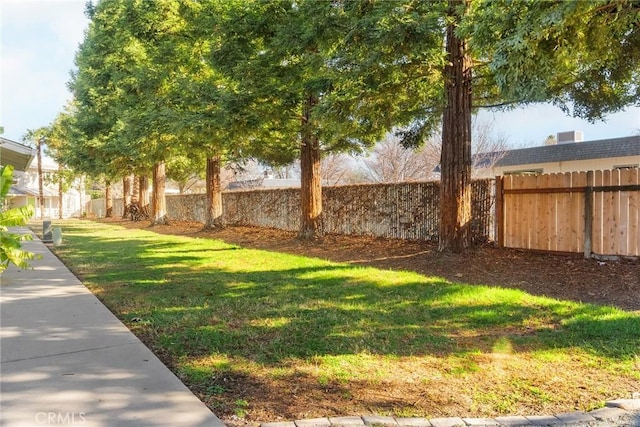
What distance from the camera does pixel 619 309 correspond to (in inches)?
234

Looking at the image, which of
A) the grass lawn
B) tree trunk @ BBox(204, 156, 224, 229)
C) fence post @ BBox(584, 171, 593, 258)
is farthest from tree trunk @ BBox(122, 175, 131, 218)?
fence post @ BBox(584, 171, 593, 258)

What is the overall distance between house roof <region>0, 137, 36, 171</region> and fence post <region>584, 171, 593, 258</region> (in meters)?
12.1

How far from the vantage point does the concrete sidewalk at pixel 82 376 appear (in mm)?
3094

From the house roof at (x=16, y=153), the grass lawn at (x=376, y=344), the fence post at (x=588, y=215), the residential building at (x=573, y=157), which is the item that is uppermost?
the residential building at (x=573, y=157)

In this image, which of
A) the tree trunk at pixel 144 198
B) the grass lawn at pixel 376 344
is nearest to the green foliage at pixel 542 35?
the grass lawn at pixel 376 344

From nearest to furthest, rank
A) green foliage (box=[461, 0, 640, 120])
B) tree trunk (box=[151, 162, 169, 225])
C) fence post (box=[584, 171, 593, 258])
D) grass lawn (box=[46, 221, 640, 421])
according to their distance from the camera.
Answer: grass lawn (box=[46, 221, 640, 421]), green foliage (box=[461, 0, 640, 120]), fence post (box=[584, 171, 593, 258]), tree trunk (box=[151, 162, 169, 225])

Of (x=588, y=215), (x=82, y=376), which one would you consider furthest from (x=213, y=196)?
(x=82, y=376)

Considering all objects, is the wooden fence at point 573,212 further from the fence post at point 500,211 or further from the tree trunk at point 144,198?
the tree trunk at point 144,198

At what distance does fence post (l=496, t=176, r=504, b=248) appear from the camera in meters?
10.0

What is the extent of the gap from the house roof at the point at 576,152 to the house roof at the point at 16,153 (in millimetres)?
19646

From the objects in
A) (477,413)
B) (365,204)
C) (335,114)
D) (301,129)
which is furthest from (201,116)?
(477,413)

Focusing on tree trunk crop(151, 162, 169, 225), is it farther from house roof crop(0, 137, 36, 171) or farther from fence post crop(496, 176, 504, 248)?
fence post crop(496, 176, 504, 248)

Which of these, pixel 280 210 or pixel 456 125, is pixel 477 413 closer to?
pixel 456 125

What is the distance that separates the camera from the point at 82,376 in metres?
3.77
